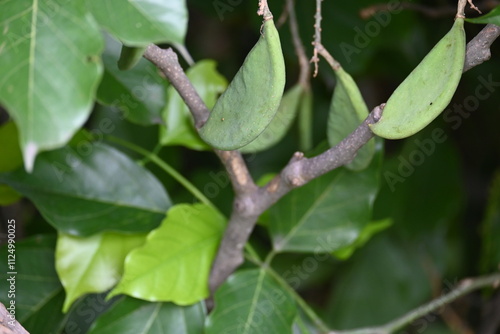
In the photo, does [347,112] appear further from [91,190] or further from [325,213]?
[91,190]

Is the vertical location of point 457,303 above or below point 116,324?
below

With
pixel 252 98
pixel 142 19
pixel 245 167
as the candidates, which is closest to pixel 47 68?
pixel 142 19

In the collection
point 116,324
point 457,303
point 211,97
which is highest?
point 211,97

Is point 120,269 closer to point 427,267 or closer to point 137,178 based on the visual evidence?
point 137,178

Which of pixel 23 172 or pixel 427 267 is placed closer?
pixel 23 172

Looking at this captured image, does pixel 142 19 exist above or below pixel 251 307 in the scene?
above

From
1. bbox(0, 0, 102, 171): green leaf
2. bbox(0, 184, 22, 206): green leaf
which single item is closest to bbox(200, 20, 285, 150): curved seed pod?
bbox(0, 0, 102, 171): green leaf

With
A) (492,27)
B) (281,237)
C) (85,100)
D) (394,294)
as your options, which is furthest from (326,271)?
(85,100)
